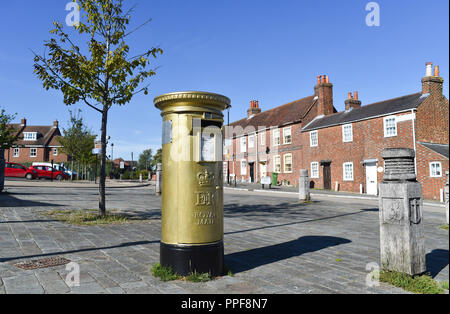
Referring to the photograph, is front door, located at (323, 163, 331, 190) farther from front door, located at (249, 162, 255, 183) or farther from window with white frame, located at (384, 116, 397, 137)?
front door, located at (249, 162, 255, 183)

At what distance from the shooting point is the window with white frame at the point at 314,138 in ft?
94.0

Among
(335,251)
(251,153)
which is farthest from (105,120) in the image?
(251,153)

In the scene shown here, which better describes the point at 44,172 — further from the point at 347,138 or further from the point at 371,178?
the point at 371,178

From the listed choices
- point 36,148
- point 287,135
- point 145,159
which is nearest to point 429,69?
point 287,135

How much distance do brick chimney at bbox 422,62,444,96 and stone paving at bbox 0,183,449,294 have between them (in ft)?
53.6

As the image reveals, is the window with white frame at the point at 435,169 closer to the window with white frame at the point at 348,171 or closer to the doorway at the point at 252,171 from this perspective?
the window with white frame at the point at 348,171

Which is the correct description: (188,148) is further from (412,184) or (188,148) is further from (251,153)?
(251,153)

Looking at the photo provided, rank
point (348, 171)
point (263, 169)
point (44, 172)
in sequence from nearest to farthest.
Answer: point (348, 171) → point (44, 172) → point (263, 169)

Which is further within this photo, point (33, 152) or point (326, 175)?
point (33, 152)

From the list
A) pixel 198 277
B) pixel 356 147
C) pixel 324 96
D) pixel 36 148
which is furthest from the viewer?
pixel 36 148

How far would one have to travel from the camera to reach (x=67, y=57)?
8031 mm

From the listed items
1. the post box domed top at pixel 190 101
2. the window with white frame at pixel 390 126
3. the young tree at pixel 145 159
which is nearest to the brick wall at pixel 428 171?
the window with white frame at pixel 390 126

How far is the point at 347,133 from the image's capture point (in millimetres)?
25922

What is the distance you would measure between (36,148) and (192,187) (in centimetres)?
5257
